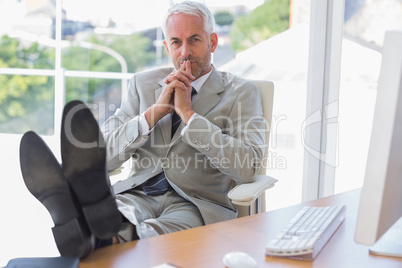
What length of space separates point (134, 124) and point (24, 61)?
2.28 m

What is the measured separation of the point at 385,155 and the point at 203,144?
3.73 ft

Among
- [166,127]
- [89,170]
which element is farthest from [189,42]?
[89,170]

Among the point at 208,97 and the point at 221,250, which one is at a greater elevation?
the point at 208,97

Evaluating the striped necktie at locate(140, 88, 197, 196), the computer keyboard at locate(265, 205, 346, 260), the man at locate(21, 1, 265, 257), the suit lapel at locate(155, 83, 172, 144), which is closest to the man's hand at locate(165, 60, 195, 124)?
the man at locate(21, 1, 265, 257)

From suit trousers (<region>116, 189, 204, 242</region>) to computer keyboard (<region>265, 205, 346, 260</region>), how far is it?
46 cm

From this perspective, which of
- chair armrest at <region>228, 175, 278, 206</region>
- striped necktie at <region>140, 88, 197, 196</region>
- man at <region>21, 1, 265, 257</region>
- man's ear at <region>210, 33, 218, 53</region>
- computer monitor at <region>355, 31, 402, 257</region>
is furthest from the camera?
man's ear at <region>210, 33, 218, 53</region>

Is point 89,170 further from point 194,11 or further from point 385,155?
point 194,11

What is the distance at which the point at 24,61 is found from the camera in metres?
4.04

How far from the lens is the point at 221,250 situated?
121 centimetres

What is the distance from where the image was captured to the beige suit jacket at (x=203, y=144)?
2.02 metres

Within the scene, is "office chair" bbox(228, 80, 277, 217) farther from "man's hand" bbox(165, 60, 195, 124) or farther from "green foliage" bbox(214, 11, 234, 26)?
"green foliage" bbox(214, 11, 234, 26)

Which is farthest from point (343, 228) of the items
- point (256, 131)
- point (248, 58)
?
point (248, 58)

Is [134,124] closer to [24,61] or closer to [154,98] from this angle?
[154,98]

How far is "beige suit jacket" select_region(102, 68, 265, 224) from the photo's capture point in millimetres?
2021
